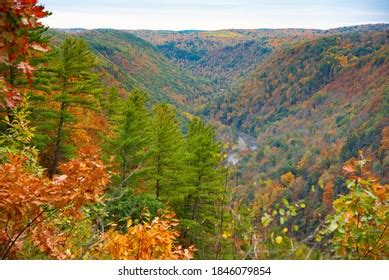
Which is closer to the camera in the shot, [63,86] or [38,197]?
[38,197]

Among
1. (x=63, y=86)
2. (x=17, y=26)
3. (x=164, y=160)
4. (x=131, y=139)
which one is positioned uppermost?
(x=63, y=86)

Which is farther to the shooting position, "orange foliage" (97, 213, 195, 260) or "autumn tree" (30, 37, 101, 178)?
"autumn tree" (30, 37, 101, 178)

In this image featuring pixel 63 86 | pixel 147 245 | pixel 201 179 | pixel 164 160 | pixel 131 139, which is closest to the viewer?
pixel 147 245

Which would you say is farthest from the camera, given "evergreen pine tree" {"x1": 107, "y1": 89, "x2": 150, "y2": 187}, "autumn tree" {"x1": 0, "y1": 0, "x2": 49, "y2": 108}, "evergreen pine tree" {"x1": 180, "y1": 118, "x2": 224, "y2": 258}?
"evergreen pine tree" {"x1": 107, "y1": 89, "x2": 150, "y2": 187}

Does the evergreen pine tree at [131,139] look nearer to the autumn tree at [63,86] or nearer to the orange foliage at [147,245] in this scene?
the autumn tree at [63,86]

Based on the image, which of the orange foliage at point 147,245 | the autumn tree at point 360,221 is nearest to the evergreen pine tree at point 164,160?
the orange foliage at point 147,245

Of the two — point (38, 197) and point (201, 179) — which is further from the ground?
point (38, 197)

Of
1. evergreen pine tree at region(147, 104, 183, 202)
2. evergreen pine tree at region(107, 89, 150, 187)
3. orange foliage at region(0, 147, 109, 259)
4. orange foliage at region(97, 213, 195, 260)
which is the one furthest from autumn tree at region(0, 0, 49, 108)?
evergreen pine tree at region(147, 104, 183, 202)

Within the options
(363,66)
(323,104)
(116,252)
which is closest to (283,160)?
(323,104)

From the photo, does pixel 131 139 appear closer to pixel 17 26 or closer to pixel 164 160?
pixel 164 160

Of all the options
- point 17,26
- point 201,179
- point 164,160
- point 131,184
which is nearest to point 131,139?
point 164,160

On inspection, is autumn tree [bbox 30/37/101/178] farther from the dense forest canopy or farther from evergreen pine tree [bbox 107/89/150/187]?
evergreen pine tree [bbox 107/89/150/187]
